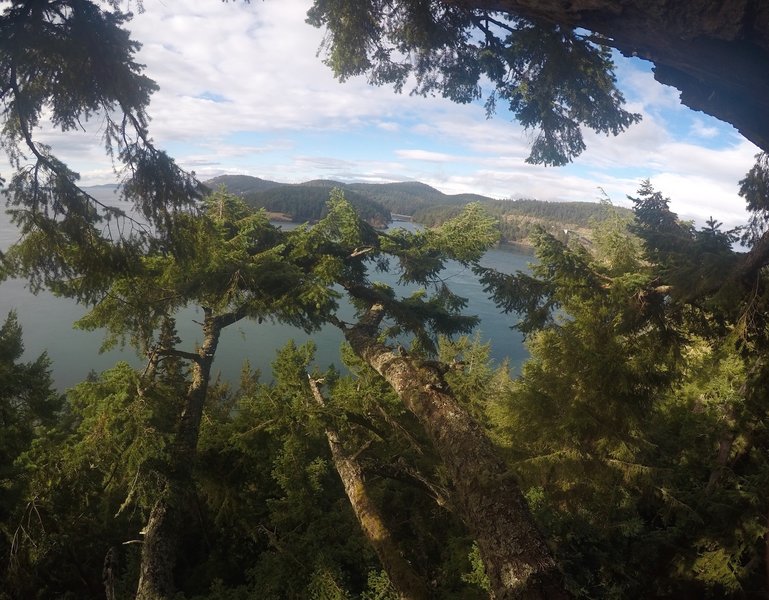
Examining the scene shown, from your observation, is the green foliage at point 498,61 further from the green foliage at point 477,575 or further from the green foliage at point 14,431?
the green foliage at point 14,431

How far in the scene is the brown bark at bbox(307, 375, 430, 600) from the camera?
4352 millimetres

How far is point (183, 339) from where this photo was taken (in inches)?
1299

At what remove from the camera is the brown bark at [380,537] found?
4.35 m

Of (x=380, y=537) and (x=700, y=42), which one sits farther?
(x=380, y=537)

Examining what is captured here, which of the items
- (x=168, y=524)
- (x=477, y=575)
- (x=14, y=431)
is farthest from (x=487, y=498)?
(x=14, y=431)

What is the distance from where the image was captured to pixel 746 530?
7234 mm

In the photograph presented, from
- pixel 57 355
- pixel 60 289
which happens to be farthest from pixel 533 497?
pixel 57 355

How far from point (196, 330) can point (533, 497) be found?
34832mm

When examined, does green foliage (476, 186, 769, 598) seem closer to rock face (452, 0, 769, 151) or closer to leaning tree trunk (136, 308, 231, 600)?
rock face (452, 0, 769, 151)

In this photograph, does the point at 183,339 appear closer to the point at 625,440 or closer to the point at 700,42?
the point at 625,440

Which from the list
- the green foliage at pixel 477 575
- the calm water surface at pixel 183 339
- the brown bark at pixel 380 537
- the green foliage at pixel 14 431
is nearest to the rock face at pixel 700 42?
the brown bark at pixel 380 537

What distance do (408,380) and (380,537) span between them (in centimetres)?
185

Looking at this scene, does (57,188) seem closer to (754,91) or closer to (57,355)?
(754,91)

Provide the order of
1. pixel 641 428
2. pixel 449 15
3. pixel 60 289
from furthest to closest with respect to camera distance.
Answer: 1. pixel 641 428
2. pixel 60 289
3. pixel 449 15
